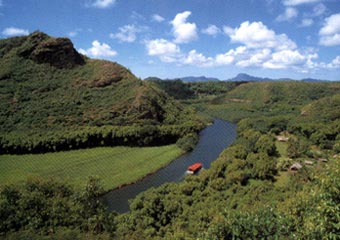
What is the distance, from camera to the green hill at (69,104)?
52688 millimetres

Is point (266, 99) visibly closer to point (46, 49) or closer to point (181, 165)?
point (181, 165)

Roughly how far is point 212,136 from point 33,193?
5880cm

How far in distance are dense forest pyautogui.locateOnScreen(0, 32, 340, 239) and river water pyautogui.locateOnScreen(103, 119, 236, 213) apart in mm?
5451

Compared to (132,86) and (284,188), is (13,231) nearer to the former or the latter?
(284,188)

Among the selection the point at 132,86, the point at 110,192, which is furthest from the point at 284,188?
the point at 132,86

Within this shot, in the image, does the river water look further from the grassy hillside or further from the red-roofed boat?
the grassy hillside

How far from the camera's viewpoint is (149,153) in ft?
176

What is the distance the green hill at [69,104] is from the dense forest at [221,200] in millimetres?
938

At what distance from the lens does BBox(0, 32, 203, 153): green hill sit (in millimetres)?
52688

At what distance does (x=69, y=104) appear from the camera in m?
62.3

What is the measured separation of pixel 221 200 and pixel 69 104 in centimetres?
4334

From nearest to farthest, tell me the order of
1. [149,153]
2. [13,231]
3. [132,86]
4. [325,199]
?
[325,199]
[13,231]
[149,153]
[132,86]

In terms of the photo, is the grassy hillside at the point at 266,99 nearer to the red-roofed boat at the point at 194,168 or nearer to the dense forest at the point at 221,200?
the dense forest at the point at 221,200

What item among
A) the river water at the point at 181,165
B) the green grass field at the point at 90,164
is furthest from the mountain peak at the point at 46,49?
the river water at the point at 181,165
